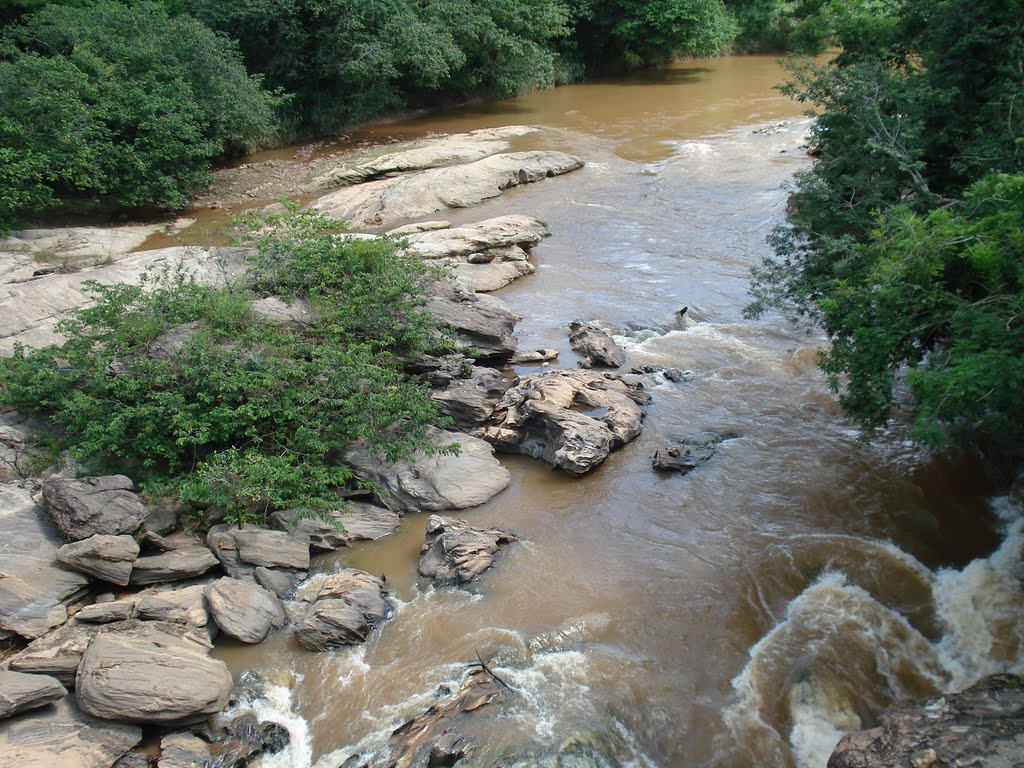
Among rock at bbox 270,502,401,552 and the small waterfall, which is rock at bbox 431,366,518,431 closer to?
rock at bbox 270,502,401,552

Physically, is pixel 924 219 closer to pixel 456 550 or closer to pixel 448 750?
pixel 456 550

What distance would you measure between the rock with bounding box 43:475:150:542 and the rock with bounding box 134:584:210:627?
33.7 inches

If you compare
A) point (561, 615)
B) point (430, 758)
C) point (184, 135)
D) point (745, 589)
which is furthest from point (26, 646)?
point (184, 135)

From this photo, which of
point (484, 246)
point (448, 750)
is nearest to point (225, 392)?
point (448, 750)

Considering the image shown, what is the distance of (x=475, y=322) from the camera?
42.9 feet

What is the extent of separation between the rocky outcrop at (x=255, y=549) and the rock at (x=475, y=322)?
15.6ft

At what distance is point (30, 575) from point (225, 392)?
9.86 ft

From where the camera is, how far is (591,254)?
1759cm

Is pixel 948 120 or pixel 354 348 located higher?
pixel 948 120

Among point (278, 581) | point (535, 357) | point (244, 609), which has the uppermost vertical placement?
point (535, 357)

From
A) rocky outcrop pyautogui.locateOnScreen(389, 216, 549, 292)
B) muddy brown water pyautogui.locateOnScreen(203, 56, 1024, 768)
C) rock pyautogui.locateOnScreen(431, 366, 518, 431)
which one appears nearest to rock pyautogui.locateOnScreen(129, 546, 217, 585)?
muddy brown water pyautogui.locateOnScreen(203, 56, 1024, 768)

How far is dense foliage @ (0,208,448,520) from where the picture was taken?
9.28 metres

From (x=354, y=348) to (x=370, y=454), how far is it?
1775 mm

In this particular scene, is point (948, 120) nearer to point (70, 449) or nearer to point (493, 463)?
point (493, 463)
